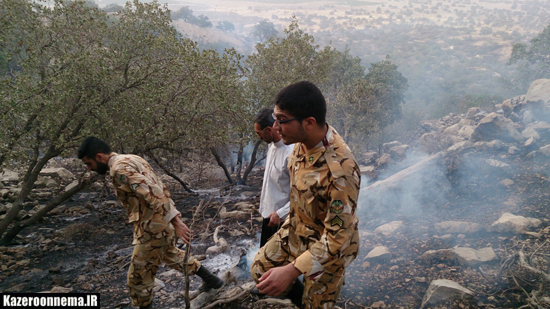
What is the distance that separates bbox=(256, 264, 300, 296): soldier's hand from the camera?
1.65 metres

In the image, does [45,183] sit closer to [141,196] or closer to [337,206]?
[141,196]

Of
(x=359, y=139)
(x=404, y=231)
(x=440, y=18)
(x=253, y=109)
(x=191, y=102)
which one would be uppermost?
(x=440, y=18)

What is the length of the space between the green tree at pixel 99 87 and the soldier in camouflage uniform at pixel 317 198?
15.7 ft

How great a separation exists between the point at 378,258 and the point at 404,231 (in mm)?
1237

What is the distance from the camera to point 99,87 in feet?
18.6

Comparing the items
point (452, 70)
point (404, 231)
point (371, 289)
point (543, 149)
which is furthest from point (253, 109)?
point (452, 70)

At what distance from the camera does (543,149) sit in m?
6.93

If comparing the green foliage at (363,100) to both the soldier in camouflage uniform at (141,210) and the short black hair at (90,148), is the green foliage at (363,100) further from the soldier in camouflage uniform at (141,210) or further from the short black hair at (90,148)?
A: the short black hair at (90,148)

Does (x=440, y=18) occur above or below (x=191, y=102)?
above

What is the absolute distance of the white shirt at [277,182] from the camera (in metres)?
2.84

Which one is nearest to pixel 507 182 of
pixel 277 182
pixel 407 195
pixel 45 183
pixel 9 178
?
pixel 407 195

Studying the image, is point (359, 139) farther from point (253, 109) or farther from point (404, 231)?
point (404, 231)

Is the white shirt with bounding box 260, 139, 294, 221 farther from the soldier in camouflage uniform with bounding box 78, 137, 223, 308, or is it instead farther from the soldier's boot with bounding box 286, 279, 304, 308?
the soldier in camouflage uniform with bounding box 78, 137, 223, 308

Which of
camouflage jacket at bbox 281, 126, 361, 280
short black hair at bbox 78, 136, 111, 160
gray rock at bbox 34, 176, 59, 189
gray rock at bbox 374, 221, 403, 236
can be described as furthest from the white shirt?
gray rock at bbox 34, 176, 59, 189
